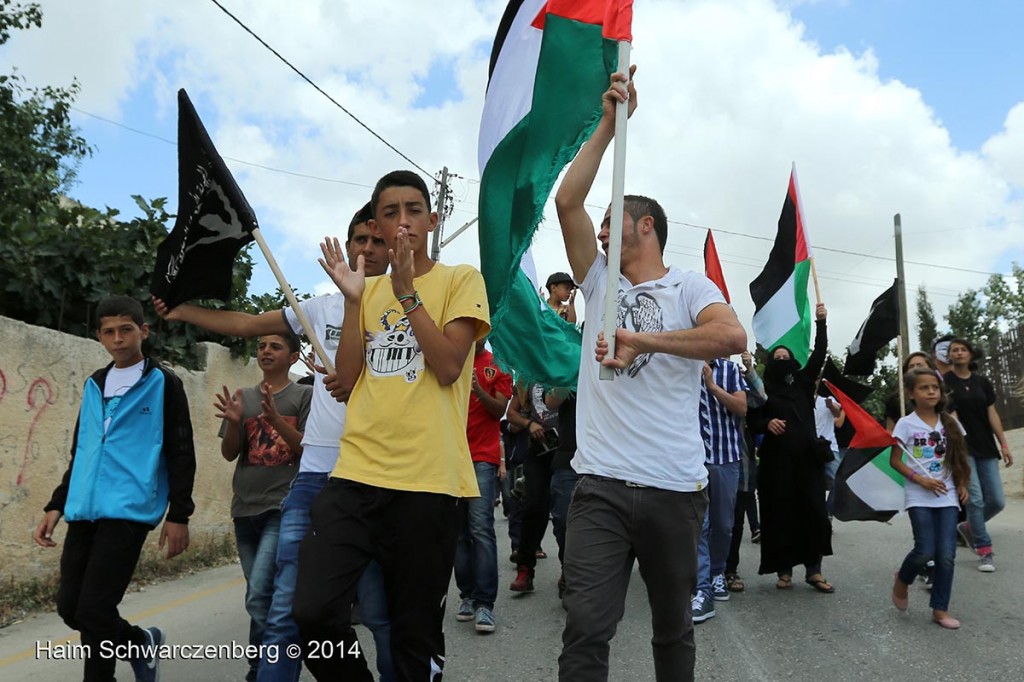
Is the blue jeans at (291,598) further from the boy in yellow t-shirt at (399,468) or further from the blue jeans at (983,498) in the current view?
the blue jeans at (983,498)

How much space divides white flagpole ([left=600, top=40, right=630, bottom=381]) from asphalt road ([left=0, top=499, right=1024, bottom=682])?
2.35 m

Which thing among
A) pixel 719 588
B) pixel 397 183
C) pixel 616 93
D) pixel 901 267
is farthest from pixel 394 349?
pixel 901 267

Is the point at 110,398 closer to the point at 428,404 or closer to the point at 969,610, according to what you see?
the point at 428,404

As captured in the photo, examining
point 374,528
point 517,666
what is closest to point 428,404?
point 374,528

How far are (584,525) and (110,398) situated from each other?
2290 millimetres

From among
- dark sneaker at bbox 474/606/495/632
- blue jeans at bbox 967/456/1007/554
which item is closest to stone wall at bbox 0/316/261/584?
dark sneaker at bbox 474/606/495/632

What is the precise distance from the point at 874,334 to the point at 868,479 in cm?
252

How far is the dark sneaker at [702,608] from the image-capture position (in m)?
6.32

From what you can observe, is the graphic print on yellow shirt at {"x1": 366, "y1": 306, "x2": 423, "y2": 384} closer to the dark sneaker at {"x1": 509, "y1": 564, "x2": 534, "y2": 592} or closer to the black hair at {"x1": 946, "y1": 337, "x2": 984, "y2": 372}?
the dark sneaker at {"x1": 509, "y1": 564, "x2": 534, "y2": 592}

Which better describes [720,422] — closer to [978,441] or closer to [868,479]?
[868,479]

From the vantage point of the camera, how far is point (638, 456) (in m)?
3.56

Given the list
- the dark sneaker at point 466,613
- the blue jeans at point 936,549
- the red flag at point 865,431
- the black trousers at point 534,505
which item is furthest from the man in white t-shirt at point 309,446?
the red flag at point 865,431

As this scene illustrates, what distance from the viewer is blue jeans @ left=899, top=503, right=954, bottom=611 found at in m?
6.06

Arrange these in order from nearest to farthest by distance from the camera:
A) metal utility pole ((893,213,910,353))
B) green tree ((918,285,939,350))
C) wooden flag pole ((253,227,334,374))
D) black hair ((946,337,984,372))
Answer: wooden flag pole ((253,227,334,374))
black hair ((946,337,984,372))
metal utility pole ((893,213,910,353))
green tree ((918,285,939,350))
